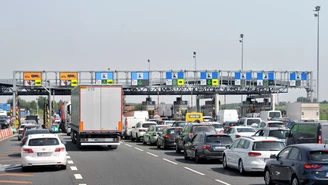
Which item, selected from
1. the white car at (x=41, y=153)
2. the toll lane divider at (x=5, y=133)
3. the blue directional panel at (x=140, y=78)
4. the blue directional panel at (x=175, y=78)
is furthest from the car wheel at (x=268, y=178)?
the blue directional panel at (x=175, y=78)

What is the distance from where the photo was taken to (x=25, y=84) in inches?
2931

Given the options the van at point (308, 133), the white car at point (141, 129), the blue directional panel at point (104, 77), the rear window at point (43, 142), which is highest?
the blue directional panel at point (104, 77)

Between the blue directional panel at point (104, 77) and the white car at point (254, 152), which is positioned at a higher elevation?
the blue directional panel at point (104, 77)

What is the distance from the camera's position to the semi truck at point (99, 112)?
1271 inches

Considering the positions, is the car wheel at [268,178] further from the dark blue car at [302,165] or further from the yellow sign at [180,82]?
the yellow sign at [180,82]

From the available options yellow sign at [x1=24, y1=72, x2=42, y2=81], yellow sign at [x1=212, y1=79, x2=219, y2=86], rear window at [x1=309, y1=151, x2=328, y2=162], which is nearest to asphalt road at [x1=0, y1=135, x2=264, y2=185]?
rear window at [x1=309, y1=151, x2=328, y2=162]

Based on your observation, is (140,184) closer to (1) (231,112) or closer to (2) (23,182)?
(2) (23,182)

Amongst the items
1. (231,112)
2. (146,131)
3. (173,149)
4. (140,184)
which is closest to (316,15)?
(231,112)

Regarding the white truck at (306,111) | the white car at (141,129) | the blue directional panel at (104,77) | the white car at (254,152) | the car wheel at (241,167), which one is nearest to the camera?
the white car at (254,152)

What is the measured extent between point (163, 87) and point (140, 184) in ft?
207

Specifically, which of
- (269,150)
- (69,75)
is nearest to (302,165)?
(269,150)

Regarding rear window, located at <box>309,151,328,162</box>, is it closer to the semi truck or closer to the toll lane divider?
the semi truck

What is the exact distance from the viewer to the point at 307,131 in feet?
76.1

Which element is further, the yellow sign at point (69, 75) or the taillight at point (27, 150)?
the yellow sign at point (69, 75)
